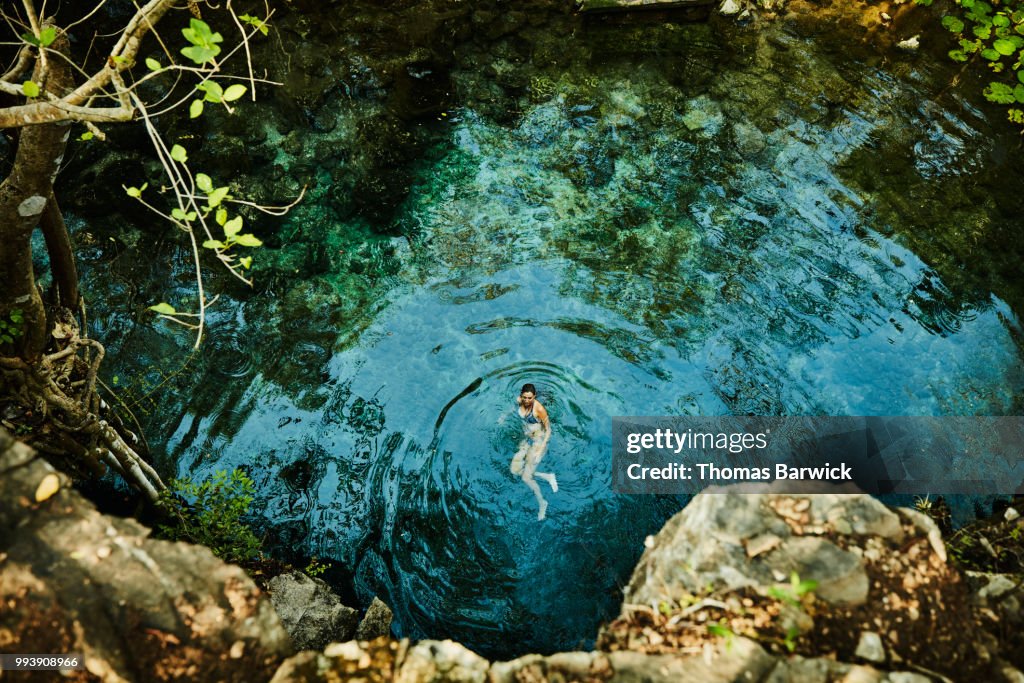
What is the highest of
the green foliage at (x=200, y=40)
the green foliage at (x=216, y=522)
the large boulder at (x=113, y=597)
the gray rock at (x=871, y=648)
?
the green foliage at (x=200, y=40)

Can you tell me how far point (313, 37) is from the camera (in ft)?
26.4

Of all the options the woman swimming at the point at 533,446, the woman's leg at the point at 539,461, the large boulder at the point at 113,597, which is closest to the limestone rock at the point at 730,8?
the woman swimming at the point at 533,446

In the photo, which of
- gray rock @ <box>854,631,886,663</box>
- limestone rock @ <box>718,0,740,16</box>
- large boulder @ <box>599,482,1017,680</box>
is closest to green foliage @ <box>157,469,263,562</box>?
large boulder @ <box>599,482,1017,680</box>

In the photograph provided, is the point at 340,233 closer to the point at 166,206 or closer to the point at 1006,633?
the point at 166,206

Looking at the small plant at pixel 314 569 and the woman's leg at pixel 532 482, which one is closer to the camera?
the small plant at pixel 314 569

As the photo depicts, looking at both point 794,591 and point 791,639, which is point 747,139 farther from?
point 791,639

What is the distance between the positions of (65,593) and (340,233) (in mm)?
4901

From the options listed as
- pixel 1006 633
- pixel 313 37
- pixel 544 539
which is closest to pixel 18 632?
pixel 544 539

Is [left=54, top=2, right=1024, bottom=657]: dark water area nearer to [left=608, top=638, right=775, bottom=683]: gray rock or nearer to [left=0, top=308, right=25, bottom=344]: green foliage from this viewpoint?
[left=0, top=308, right=25, bottom=344]: green foliage

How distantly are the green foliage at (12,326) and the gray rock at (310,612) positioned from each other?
2481 mm

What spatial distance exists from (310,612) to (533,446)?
2.35 meters

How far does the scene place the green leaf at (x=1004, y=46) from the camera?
778 cm

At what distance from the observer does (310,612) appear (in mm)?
4621

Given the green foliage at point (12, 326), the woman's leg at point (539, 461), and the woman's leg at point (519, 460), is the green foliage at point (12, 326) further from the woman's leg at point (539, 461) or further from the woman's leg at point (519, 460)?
the woman's leg at point (539, 461)
